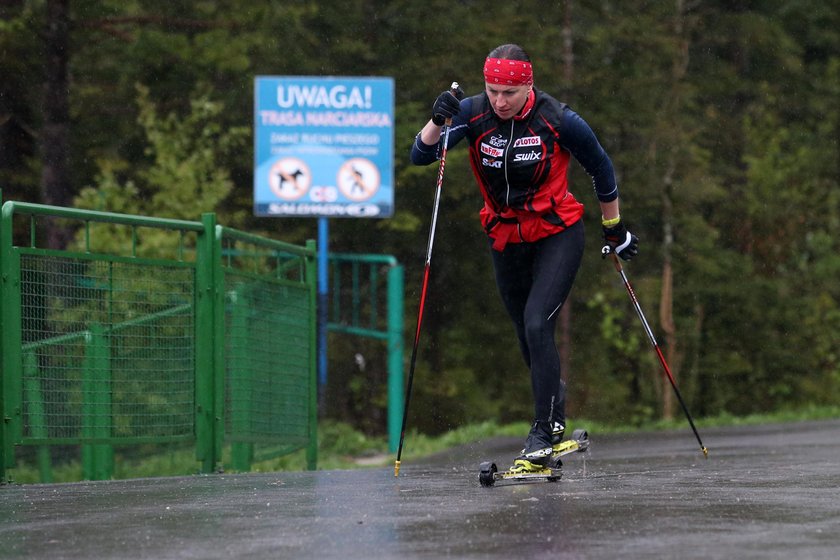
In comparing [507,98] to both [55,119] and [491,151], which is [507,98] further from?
[55,119]

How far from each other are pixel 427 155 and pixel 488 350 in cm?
2370

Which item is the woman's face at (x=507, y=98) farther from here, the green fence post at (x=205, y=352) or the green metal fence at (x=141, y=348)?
the green fence post at (x=205, y=352)

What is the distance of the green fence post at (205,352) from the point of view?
11.3 meters

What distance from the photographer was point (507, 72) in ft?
27.0

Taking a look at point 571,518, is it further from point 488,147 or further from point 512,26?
point 512,26

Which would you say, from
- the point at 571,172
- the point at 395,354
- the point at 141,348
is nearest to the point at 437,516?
the point at 141,348

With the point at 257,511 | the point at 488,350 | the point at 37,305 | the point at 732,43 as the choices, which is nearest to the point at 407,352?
the point at 488,350

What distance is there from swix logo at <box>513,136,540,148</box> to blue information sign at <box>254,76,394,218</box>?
44.5 ft

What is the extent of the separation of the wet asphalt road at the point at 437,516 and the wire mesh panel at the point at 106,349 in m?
0.72

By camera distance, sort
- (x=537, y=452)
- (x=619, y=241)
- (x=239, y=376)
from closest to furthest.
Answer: (x=537, y=452)
(x=619, y=241)
(x=239, y=376)

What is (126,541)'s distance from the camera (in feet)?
20.5

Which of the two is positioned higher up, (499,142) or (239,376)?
(499,142)

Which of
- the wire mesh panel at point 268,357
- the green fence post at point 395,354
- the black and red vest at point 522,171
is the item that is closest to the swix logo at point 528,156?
the black and red vest at point 522,171

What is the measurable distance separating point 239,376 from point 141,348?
1310mm
